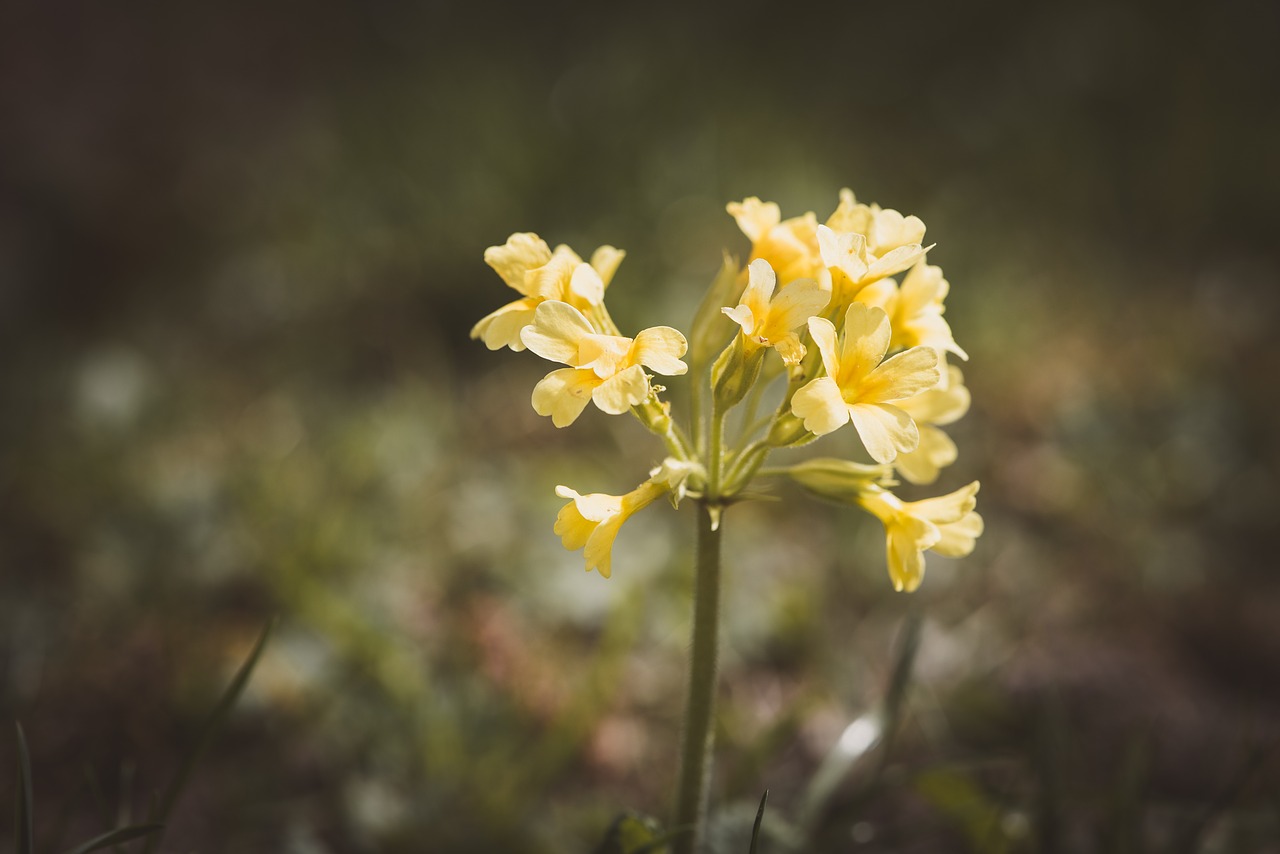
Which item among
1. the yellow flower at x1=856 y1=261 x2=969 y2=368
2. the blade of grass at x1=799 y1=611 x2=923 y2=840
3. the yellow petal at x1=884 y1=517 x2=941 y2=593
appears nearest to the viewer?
the yellow petal at x1=884 y1=517 x2=941 y2=593

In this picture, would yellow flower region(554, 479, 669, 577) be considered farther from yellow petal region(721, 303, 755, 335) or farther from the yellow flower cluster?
yellow petal region(721, 303, 755, 335)

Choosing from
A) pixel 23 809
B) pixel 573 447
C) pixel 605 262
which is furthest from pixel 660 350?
pixel 573 447

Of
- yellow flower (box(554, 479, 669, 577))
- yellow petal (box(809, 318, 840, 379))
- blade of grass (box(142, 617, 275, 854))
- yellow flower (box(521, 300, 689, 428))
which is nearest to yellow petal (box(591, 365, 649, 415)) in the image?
yellow flower (box(521, 300, 689, 428))

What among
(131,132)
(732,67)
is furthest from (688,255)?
(131,132)

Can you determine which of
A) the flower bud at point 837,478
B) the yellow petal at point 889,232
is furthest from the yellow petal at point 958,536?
the yellow petal at point 889,232

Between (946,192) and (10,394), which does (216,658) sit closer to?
(10,394)

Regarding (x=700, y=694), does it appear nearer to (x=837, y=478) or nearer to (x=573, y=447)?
(x=837, y=478)
